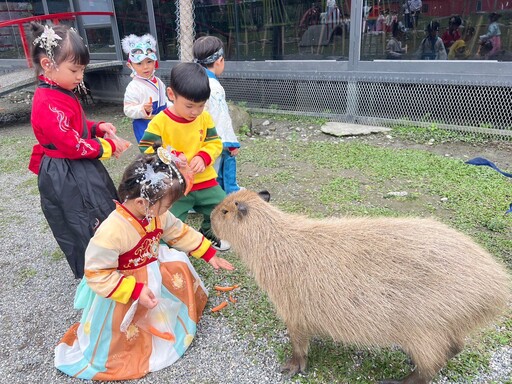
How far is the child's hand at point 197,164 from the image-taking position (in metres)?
2.57

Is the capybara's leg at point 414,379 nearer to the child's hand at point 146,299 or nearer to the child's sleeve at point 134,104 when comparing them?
the child's hand at point 146,299

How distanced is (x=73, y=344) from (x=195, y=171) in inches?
51.9

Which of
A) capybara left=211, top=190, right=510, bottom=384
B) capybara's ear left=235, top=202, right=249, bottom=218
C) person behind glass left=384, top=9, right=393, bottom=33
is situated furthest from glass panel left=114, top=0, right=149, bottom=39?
capybara left=211, top=190, right=510, bottom=384

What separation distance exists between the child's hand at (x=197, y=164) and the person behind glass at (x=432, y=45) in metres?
4.99

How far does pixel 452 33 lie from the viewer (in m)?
5.73

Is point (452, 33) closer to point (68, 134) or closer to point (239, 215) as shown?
point (239, 215)

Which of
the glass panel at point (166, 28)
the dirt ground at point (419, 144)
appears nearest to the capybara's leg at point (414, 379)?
the dirt ground at point (419, 144)

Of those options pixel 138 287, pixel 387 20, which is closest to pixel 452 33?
pixel 387 20

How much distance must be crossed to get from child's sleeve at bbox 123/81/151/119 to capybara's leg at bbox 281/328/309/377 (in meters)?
2.29

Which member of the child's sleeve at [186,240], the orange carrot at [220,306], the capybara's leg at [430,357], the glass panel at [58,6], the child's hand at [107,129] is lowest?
the orange carrot at [220,306]

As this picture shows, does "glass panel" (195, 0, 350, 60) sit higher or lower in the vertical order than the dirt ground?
higher

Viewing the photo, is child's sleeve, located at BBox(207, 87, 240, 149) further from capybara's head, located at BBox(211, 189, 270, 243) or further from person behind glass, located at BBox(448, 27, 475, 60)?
person behind glass, located at BBox(448, 27, 475, 60)

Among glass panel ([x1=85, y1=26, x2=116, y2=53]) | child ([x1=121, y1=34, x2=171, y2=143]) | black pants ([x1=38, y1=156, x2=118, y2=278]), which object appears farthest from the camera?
glass panel ([x1=85, y1=26, x2=116, y2=53])

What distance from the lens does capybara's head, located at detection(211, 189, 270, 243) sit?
2057 millimetres
